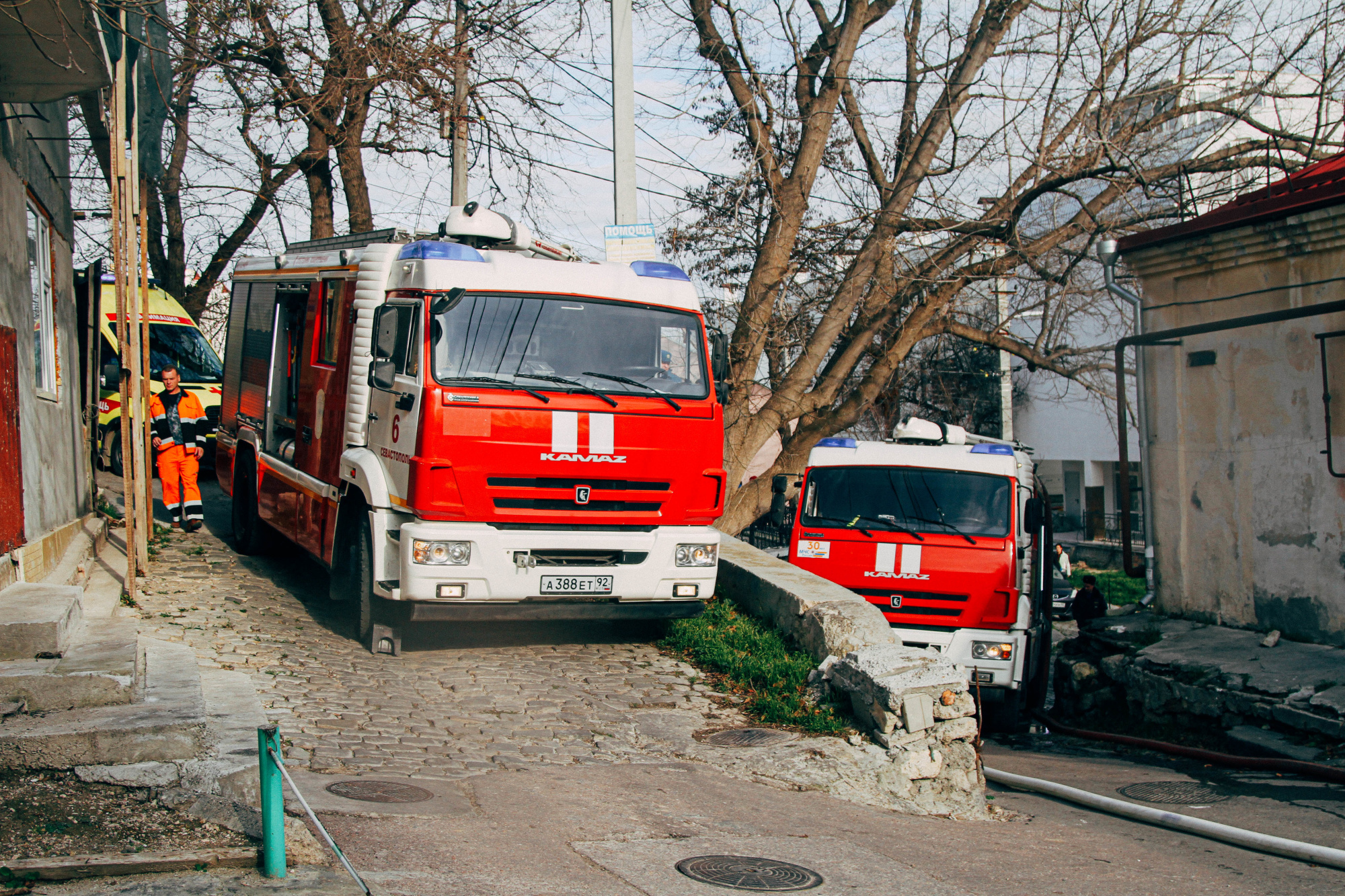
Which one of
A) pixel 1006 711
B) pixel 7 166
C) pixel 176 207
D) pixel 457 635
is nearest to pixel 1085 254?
pixel 1006 711

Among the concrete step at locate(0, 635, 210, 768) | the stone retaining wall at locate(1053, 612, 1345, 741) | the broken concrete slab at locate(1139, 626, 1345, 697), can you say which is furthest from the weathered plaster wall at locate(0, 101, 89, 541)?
the broken concrete slab at locate(1139, 626, 1345, 697)

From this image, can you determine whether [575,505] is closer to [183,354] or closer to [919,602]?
[919,602]

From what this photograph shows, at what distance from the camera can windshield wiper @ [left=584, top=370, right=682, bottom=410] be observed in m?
8.10

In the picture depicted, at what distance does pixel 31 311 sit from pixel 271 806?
260 inches

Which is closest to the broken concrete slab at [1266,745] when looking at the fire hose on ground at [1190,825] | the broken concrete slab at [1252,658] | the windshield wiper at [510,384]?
the broken concrete slab at [1252,658]

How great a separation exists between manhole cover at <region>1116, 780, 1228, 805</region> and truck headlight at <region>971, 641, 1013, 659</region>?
7.08 ft

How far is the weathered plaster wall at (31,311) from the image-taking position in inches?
326

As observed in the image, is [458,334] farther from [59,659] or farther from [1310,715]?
[1310,715]

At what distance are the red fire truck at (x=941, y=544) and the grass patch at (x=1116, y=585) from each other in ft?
50.1

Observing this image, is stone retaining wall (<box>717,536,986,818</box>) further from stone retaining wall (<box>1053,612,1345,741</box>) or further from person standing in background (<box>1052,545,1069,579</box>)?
person standing in background (<box>1052,545,1069,579</box>)

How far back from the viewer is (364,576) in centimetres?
849

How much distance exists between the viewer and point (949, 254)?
16172 mm

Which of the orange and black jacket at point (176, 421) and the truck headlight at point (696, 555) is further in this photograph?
the orange and black jacket at point (176, 421)

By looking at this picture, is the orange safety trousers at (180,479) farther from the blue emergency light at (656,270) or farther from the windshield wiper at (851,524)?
the windshield wiper at (851,524)
